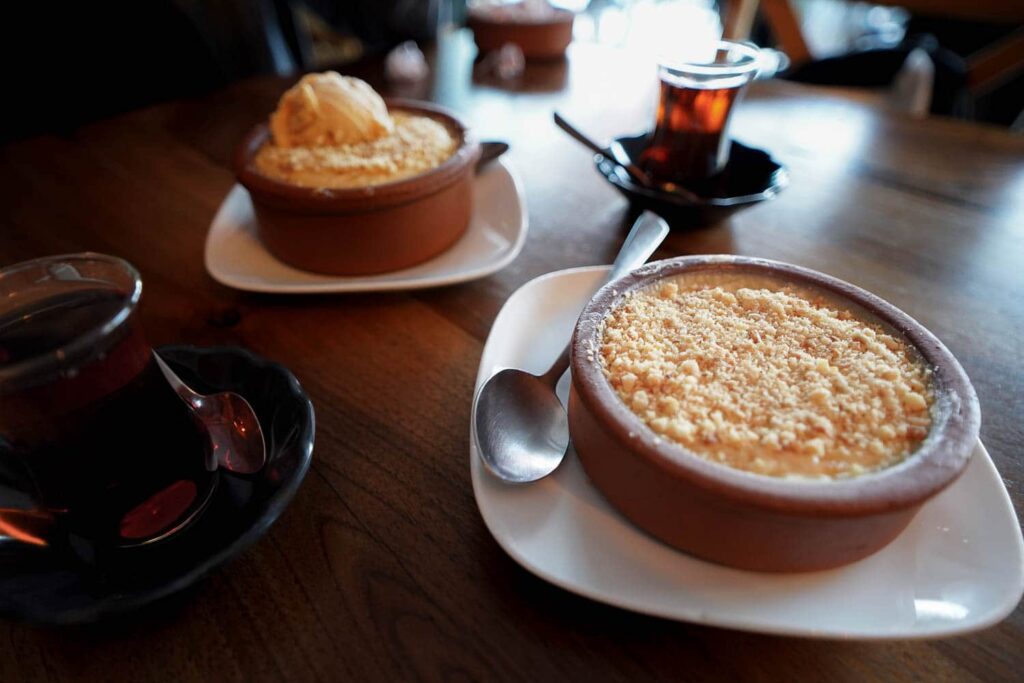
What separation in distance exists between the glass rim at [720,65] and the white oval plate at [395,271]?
292mm

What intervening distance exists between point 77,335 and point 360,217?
37 centimetres

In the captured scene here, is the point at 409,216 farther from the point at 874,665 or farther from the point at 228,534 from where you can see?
the point at 874,665

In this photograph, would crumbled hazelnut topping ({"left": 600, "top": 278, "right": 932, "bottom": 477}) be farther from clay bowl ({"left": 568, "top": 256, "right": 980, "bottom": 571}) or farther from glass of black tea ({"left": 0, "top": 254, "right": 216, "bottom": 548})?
glass of black tea ({"left": 0, "top": 254, "right": 216, "bottom": 548})

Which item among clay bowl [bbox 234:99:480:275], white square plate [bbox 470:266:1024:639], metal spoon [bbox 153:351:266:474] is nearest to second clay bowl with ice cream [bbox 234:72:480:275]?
clay bowl [bbox 234:99:480:275]

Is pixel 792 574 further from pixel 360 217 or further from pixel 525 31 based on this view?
pixel 525 31

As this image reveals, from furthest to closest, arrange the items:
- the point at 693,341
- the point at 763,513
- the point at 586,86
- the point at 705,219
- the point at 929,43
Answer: the point at 929,43 → the point at 586,86 → the point at 705,219 → the point at 693,341 → the point at 763,513

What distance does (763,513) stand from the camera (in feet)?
1.32

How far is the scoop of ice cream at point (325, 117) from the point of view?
85 centimetres

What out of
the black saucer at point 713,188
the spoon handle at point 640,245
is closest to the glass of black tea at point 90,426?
the spoon handle at point 640,245

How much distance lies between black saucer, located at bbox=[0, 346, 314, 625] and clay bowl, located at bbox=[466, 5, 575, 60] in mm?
1296

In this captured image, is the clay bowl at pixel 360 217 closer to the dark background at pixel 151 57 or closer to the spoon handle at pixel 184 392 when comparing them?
the spoon handle at pixel 184 392

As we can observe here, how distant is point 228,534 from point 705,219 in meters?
0.75

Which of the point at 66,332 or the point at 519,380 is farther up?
the point at 66,332

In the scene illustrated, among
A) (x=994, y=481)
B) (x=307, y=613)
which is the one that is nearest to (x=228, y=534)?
(x=307, y=613)
